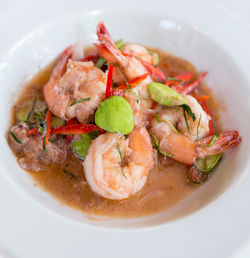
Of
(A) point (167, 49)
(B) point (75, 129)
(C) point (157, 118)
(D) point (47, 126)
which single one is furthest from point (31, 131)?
(A) point (167, 49)

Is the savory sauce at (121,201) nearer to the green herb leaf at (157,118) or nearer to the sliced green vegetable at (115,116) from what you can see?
the green herb leaf at (157,118)

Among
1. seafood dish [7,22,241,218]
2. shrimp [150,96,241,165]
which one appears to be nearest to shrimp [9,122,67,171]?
seafood dish [7,22,241,218]

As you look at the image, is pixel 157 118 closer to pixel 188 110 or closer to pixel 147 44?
pixel 188 110

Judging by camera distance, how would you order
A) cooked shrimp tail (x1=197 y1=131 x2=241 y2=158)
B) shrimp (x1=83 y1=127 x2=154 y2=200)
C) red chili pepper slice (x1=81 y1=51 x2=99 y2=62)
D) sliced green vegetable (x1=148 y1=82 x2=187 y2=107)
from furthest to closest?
1. red chili pepper slice (x1=81 y1=51 x2=99 y2=62)
2. sliced green vegetable (x1=148 y1=82 x2=187 y2=107)
3. cooked shrimp tail (x1=197 y1=131 x2=241 y2=158)
4. shrimp (x1=83 y1=127 x2=154 y2=200)

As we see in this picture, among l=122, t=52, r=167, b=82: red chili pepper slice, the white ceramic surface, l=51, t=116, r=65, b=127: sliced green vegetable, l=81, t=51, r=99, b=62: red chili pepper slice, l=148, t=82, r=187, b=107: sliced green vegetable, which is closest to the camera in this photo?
the white ceramic surface

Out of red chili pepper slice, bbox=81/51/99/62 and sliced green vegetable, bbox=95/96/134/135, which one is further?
red chili pepper slice, bbox=81/51/99/62

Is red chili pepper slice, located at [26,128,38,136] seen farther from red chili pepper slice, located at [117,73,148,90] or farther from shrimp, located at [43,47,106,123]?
red chili pepper slice, located at [117,73,148,90]

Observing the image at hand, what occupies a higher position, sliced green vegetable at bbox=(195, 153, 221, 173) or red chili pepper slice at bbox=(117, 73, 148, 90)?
red chili pepper slice at bbox=(117, 73, 148, 90)
